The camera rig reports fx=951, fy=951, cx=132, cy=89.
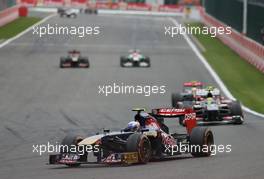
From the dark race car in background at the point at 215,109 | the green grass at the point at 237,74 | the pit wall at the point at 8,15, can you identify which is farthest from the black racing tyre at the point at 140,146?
the pit wall at the point at 8,15

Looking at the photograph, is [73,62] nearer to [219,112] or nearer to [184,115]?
[219,112]

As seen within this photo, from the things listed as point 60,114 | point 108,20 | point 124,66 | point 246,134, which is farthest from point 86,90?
point 108,20

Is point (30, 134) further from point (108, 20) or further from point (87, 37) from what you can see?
point (108, 20)

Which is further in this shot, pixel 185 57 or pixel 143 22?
pixel 143 22

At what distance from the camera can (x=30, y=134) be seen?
2389cm

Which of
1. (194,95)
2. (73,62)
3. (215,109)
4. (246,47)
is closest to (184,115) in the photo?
(215,109)

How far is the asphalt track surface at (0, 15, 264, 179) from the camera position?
15844 millimetres

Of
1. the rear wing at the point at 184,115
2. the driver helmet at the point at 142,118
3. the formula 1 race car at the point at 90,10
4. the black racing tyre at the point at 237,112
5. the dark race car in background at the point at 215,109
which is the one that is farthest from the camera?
the formula 1 race car at the point at 90,10

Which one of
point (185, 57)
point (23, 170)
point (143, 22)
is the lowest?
point (143, 22)

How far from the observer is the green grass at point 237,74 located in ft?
116

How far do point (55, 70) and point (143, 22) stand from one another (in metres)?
44.9

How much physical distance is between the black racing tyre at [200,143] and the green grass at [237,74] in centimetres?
1308

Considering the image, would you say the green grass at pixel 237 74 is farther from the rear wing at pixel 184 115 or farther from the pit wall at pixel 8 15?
the pit wall at pixel 8 15

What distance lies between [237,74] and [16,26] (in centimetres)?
3295
